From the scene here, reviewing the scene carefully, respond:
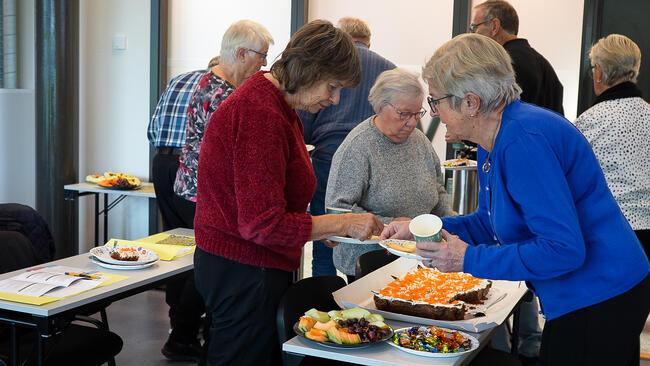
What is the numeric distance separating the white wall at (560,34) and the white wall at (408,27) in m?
0.54

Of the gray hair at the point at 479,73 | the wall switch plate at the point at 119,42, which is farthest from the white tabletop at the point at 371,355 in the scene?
the wall switch plate at the point at 119,42

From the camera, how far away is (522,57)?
3.83m

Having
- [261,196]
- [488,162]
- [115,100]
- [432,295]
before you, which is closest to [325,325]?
[261,196]

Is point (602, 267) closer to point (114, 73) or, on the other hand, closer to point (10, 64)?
point (114, 73)

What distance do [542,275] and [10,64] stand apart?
501 cm

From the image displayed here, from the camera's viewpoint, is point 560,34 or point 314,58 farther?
point 560,34

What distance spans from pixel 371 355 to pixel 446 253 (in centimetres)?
34

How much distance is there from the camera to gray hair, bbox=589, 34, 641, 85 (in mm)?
3322

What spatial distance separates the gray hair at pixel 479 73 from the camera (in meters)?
1.64

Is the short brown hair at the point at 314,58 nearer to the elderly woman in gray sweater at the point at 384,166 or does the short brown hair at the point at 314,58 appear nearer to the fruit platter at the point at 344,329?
the fruit platter at the point at 344,329

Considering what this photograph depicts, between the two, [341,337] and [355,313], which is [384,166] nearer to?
[355,313]

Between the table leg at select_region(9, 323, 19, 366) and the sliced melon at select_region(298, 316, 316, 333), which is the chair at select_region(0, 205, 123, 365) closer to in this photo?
the table leg at select_region(9, 323, 19, 366)

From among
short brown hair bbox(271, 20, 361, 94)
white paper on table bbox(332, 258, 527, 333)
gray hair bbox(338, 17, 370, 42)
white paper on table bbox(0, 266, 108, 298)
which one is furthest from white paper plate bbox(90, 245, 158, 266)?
gray hair bbox(338, 17, 370, 42)

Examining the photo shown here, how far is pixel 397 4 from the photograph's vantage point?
4.98m
